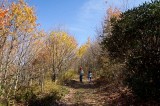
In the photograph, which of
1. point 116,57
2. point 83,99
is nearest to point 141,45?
point 116,57

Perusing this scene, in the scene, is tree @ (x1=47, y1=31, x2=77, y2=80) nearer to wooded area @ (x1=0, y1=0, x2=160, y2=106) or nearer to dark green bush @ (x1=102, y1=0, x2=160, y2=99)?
wooded area @ (x1=0, y1=0, x2=160, y2=106)

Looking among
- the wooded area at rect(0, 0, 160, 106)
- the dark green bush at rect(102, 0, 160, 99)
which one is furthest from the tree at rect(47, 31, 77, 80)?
the dark green bush at rect(102, 0, 160, 99)

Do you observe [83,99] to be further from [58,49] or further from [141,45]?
[58,49]

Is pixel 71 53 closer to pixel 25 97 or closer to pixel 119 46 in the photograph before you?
pixel 25 97

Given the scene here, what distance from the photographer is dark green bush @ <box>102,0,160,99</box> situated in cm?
1072

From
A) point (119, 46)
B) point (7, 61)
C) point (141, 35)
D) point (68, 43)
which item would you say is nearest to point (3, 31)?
point (7, 61)

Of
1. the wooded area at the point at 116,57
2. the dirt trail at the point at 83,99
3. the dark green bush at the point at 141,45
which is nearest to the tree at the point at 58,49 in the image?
the wooded area at the point at 116,57

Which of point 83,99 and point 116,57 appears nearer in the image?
point 116,57

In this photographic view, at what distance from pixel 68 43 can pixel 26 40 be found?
17.7 metres

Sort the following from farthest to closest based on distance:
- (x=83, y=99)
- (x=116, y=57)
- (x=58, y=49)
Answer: (x=58, y=49)
(x=83, y=99)
(x=116, y=57)

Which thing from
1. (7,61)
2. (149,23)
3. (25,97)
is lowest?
(25,97)

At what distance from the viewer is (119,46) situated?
44.9ft

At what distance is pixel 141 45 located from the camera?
11812 millimetres

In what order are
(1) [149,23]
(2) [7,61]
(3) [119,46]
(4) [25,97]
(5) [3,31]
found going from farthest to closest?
(4) [25,97]
(2) [7,61]
(5) [3,31]
(3) [119,46]
(1) [149,23]
